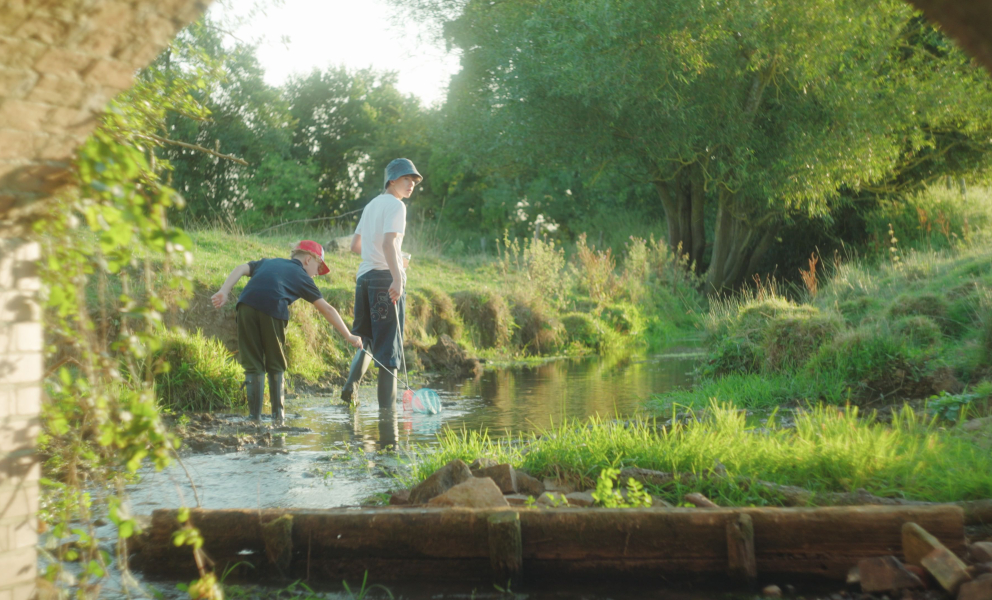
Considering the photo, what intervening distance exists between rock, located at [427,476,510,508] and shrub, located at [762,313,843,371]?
6178 mm

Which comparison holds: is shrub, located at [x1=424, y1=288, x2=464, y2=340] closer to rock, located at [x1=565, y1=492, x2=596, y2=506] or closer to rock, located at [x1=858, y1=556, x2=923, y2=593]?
rock, located at [x1=565, y1=492, x2=596, y2=506]

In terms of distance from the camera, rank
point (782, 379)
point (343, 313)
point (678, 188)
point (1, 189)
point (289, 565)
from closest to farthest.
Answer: point (1, 189), point (289, 565), point (782, 379), point (343, 313), point (678, 188)

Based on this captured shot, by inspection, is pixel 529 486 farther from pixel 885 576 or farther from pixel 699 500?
pixel 885 576

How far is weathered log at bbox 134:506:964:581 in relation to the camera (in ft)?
A: 12.7

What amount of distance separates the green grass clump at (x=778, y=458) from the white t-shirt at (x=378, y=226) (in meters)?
2.79

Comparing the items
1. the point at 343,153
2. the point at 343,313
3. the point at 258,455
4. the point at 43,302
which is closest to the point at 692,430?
the point at 258,455

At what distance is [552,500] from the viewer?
14.4 feet

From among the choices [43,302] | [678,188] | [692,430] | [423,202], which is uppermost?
[423,202]

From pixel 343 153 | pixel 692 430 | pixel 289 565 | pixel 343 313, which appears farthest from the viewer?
pixel 343 153

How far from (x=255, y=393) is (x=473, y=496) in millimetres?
4160

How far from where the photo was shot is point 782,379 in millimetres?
9281

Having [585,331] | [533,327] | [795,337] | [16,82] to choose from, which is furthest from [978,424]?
[585,331]

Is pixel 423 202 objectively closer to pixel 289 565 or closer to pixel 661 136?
pixel 661 136

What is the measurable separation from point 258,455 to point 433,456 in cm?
177
